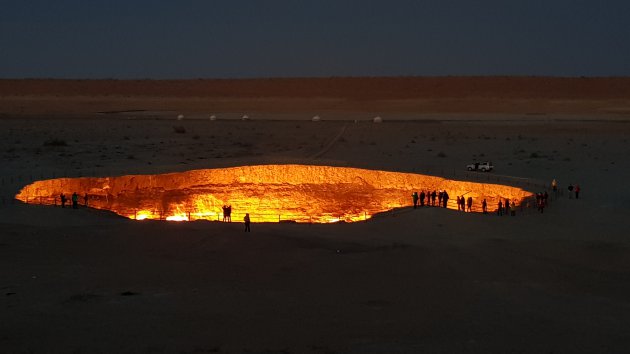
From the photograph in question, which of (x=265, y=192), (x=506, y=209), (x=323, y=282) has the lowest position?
(x=323, y=282)

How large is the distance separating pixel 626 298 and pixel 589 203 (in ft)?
30.6

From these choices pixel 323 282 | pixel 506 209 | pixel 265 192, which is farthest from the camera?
pixel 265 192

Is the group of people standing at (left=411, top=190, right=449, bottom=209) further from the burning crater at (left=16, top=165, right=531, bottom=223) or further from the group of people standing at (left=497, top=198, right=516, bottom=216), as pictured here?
the group of people standing at (left=497, top=198, right=516, bottom=216)

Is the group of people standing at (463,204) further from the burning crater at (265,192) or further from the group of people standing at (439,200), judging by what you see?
the burning crater at (265,192)

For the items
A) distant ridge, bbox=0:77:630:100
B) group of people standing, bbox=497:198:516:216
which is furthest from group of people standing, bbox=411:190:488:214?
distant ridge, bbox=0:77:630:100

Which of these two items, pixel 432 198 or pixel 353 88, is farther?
pixel 353 88

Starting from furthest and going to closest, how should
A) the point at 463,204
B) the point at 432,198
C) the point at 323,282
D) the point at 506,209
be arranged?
1. the point at 432,198
2. the point at 463,204
3. the point at 506,209
4. the point at 323,282

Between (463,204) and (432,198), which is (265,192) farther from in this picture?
(463,204)

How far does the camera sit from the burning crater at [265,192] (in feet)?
74.7

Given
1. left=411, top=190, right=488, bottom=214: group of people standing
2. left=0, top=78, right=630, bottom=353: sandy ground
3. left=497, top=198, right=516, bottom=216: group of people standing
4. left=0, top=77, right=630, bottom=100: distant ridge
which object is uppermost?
left=0, top=77, right=630, bottom=100: distant ridge

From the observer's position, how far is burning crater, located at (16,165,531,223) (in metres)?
22.8

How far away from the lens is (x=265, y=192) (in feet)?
81.8

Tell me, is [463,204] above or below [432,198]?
below

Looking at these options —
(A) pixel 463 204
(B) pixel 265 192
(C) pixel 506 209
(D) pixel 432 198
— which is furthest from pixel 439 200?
(B) pixel 265 192
